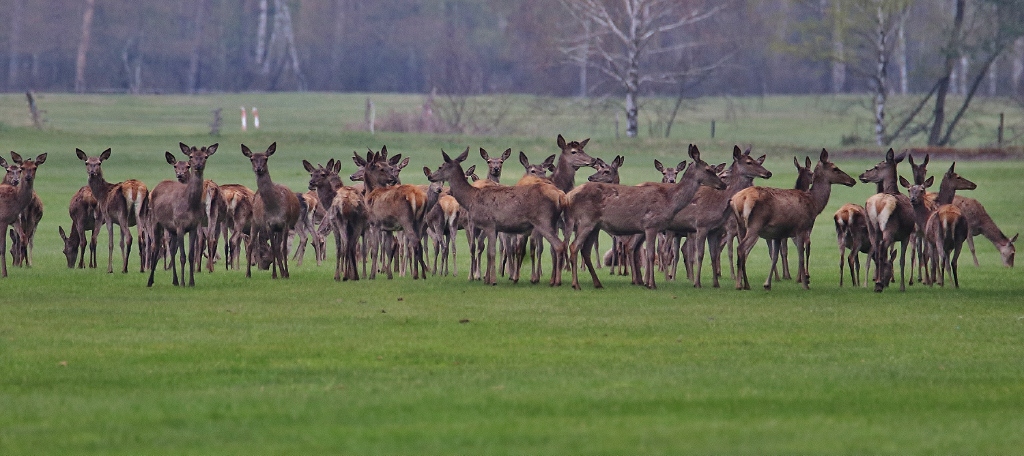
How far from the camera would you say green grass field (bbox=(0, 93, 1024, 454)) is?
1040 cm

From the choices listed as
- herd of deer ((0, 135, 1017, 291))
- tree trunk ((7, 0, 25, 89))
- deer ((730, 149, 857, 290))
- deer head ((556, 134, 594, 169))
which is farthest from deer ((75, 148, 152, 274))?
tree trunk ((7, 0, 25, 89))

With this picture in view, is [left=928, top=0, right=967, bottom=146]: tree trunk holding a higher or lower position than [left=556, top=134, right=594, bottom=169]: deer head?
higher

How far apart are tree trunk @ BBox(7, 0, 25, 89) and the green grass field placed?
277ft

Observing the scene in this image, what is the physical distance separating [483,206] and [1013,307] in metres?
7.16

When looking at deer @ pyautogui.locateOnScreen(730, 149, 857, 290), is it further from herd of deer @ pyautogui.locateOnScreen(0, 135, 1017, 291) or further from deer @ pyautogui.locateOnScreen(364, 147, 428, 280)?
deer @ pyautogui.locateOnScreen(364, 147, 428, 280)

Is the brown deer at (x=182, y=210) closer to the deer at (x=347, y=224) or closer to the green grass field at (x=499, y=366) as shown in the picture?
the green grass field at (x=499, y=366)

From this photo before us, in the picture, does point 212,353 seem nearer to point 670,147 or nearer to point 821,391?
point 821,391

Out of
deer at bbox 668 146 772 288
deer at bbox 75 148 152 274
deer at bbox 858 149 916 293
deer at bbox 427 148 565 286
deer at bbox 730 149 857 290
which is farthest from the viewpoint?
deer at bbox 75 148 152 274

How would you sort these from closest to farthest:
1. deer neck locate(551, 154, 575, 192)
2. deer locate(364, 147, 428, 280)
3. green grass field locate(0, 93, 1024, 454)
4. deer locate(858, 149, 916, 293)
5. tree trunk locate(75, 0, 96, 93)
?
green grass field locate(0, 93, 1024, 454) < deer locate(858, 149, 916, 293) < deer locate(364, 147, 428, 280) < deer neck locate(551, 154, 575, 192) < tree trunk locate(75, 0, 96, 93)

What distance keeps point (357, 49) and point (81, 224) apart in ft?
305

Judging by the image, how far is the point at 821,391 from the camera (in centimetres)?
1241

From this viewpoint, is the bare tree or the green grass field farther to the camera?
the bare tree

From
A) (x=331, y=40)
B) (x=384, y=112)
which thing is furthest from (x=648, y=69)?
(x=331, y=40)

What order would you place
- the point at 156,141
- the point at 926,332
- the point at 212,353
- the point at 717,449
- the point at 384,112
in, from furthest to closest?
1. the point at 384,112
2. the point at 156,141
3. the point at 926,332
4. the point at 212,353
5. the point at 717,449
